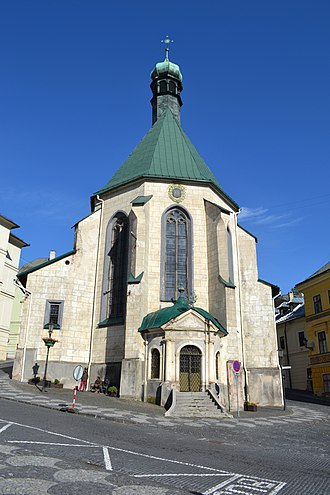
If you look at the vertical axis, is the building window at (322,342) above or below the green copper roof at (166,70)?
below

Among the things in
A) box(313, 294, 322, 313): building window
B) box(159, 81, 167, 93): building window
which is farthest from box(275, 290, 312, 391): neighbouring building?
box(159, 81, 167, 93): building window

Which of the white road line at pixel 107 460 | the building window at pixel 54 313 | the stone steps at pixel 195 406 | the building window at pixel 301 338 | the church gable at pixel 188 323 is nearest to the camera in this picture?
the white road line at pixel 107 460

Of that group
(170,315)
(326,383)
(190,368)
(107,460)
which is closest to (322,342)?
(326,383)

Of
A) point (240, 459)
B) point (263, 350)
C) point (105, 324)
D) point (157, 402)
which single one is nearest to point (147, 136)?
point (105, 324)

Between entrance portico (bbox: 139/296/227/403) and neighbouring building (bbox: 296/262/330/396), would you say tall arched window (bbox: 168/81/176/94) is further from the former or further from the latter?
entrance portico (bbox: 139/296/227/403)

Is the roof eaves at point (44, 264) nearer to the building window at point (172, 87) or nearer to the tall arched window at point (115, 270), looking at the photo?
the tall arched window at point (115, 270)

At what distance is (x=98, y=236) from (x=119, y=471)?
782 inches

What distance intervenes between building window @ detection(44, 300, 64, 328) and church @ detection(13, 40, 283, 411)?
0.19 feet

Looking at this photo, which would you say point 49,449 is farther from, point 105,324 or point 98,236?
point 98,236

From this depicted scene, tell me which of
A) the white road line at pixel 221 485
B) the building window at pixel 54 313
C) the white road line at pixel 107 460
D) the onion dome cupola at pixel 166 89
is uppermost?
the onion dome cupola at pixel 166 89

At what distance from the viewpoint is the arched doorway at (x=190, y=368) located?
1866 centimetres

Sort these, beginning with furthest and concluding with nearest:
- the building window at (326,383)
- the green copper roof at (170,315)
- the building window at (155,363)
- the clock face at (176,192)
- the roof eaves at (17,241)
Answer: the roof eaves at (17,241), the building window at (326,383), the clock face at (176,192), the green copper roof at (170,315), the building window at (155,363)

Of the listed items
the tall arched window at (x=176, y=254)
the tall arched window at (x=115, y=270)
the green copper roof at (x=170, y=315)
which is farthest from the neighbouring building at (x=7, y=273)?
the green copper roof at (x=170, y=315)

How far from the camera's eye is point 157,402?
1827 centimetres
